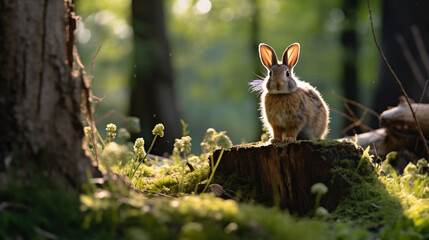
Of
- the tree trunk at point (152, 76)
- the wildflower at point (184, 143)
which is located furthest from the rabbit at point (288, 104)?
the tree trunk at point (152, 76)

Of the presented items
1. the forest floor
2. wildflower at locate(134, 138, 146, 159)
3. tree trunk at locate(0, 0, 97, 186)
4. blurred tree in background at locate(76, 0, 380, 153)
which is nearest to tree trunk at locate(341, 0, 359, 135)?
blurred tree in background at locate(76, 0, 380, 153)

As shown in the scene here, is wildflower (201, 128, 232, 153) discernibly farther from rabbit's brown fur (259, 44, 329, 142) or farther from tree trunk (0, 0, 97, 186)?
tree trunk (0, 0, 97, 186)

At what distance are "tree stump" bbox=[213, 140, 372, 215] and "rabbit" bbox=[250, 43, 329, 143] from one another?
526 millimetres

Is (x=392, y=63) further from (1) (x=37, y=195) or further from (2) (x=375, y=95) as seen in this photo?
(1) (x=37, y=195)

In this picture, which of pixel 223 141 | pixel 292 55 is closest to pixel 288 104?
pixel 292 55

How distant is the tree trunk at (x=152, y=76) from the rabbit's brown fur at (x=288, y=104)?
6.82 m

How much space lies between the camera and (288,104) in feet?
14.9

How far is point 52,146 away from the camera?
113 inches

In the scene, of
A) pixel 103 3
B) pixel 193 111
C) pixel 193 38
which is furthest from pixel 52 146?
pixel 193 111

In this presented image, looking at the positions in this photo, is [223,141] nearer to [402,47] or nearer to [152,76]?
[152,76]

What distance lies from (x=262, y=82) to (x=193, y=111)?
3729cm

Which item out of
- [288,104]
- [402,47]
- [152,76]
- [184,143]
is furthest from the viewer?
[152,76]

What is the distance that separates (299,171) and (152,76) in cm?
865

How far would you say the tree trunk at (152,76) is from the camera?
1162 cm
